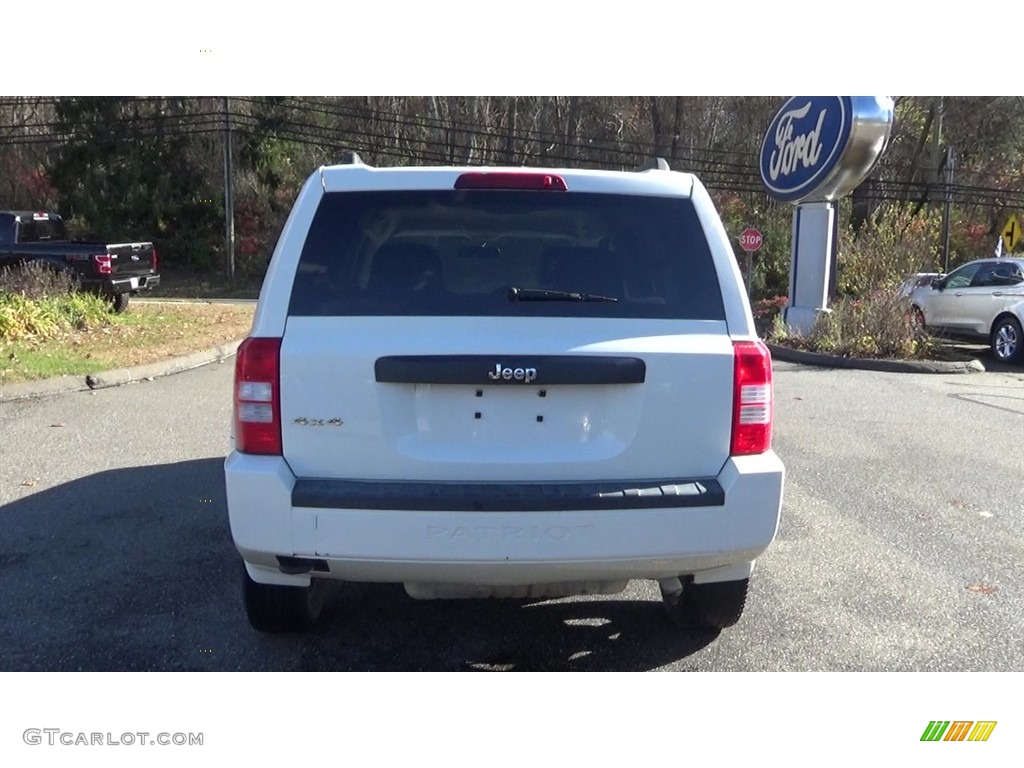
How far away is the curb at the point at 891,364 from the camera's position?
1303cm

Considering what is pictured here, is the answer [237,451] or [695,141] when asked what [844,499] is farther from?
[695,141]

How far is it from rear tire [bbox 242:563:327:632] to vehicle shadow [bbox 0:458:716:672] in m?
0.11

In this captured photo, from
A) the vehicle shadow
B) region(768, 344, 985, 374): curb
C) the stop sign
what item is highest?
the stop sign

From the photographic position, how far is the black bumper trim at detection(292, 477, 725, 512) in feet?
10.2

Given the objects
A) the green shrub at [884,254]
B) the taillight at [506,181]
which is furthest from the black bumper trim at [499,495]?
the green shrub at [884,254]

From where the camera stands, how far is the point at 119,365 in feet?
35.7

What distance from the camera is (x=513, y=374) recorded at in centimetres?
314

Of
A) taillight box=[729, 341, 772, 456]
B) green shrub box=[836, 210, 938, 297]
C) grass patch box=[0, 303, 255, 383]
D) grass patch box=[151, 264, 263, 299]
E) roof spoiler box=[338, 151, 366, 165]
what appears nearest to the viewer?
taillight box=[729, 341, 772, 456]

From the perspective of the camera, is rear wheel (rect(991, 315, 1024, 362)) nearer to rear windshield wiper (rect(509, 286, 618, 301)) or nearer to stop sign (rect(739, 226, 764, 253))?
stop sign (rect(739, 226, 764, 253))

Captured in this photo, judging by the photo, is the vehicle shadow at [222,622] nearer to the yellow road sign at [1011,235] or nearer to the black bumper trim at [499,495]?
the black bumper trim at [499,495]

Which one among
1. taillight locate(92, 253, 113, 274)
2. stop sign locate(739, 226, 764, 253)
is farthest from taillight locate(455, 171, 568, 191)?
stop sign locate(739, 226, 764, 253)

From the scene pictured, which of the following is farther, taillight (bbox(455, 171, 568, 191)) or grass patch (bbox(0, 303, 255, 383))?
grass patch (bbox(0, 303, 255, 383))

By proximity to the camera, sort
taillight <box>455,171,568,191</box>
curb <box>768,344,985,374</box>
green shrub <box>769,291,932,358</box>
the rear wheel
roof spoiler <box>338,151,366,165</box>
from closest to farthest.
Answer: taillight <box>455,171,568,191</box> < roof spoiler <box>338,151,366,165</box> < curb <box>768,344,985,374</box> < green shrub <box>769,291,932,358</box> < the rear wheel

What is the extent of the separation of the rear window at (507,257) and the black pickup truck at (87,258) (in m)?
13.9
